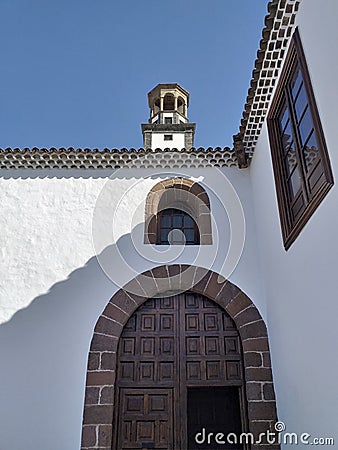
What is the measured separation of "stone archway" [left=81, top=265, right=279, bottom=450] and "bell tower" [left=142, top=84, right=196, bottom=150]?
27.2 feet

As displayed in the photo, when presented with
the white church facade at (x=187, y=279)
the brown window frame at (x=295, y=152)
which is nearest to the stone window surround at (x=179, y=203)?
the white church facade at (x=187, y=279)

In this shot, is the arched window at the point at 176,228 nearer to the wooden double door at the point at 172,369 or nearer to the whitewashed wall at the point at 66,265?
the whitewashed wall at the point at 66,265

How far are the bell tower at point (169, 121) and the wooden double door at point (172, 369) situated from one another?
8.56 m

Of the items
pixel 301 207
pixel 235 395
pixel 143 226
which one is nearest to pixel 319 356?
pixel 301 207

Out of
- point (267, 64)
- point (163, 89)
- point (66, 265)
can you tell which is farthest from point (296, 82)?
point (163, 89)

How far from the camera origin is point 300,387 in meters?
3.62

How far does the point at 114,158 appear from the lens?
571cm

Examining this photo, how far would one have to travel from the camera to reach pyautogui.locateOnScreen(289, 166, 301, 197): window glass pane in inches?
157

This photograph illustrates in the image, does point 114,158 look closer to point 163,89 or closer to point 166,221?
point 166,221

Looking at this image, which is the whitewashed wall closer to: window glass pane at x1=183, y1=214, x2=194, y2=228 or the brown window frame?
window glass pane at x1=183, y1=214, x2=194, y2=228

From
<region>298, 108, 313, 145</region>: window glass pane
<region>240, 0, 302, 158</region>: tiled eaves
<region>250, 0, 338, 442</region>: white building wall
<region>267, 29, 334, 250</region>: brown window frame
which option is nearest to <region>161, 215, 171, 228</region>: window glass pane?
<region>240, 0, 302, 158</region>: tiled eaves

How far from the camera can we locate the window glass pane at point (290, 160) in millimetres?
4078

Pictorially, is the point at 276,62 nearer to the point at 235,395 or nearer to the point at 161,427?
the point at 235,395

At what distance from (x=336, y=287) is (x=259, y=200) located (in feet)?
7.93
